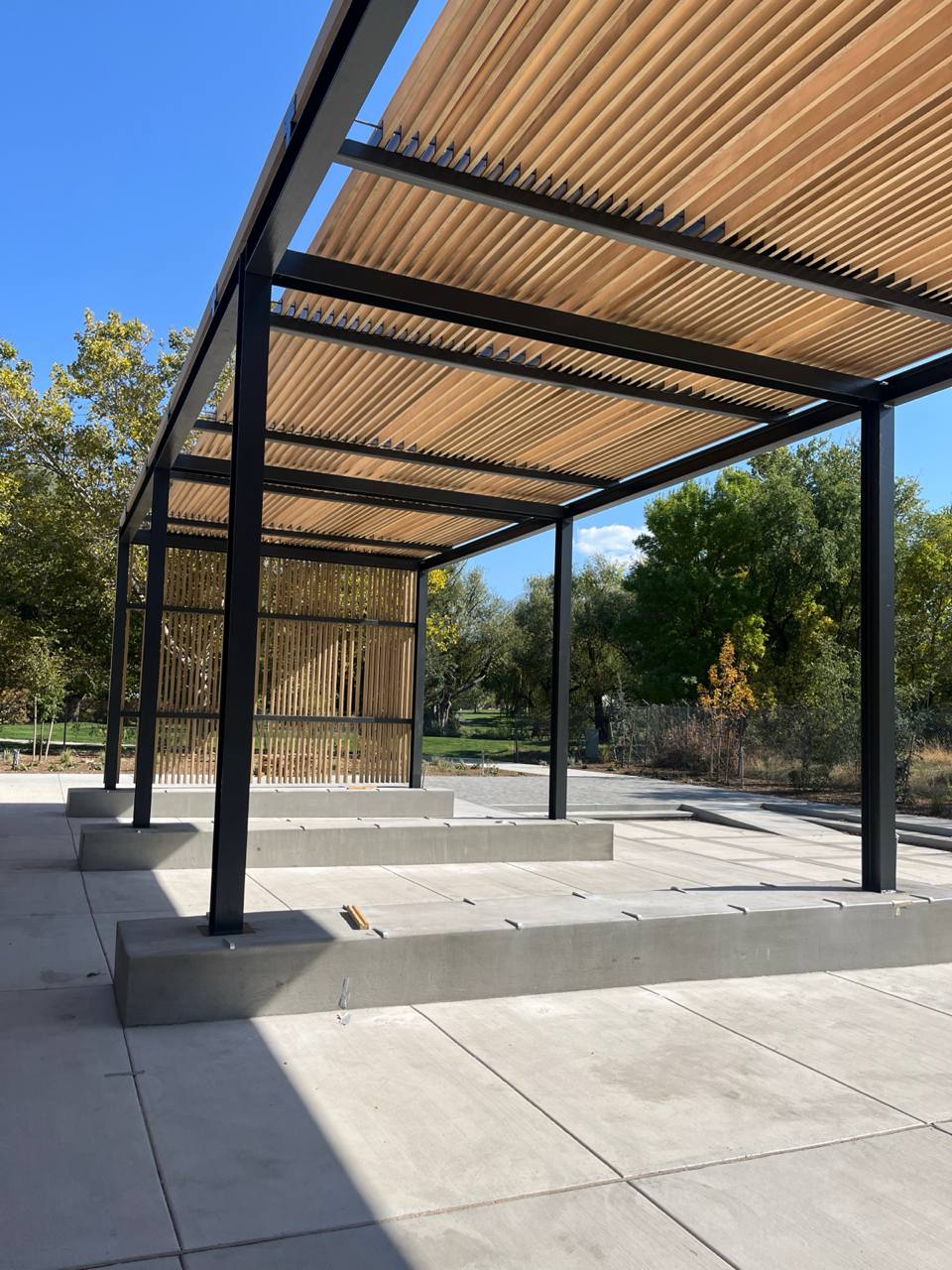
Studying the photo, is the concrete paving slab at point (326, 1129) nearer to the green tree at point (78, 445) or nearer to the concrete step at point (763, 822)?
the concrete step at point (763, 822)

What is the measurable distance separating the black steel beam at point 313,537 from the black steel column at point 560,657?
2823 millimetres

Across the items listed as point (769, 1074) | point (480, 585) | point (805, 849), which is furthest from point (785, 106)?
point (480, 585)

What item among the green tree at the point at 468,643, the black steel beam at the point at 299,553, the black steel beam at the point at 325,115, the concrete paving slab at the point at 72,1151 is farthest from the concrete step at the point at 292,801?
the green tree at the point at 468,643

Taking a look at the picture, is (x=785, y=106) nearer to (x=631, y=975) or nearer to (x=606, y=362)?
(x=606, y=362)

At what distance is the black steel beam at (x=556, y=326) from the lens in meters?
5.72

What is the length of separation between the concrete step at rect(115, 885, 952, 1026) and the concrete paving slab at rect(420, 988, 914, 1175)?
207mm

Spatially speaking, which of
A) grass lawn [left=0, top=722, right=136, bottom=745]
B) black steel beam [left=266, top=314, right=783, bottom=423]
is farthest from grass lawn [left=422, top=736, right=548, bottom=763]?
black steel beam [left=266, top=314, right=783, bottom=423]

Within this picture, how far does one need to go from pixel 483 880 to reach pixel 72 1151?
6.22 metres

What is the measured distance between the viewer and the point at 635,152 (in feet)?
15.2

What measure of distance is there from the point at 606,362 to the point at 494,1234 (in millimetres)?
5552

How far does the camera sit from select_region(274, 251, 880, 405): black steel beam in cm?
572

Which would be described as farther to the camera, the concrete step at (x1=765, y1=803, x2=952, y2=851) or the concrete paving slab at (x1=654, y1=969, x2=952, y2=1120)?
the concrete step at (x1=765, y1=803, x2=952, y2=851)

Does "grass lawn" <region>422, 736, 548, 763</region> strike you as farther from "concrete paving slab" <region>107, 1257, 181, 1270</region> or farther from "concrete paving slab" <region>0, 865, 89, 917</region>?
"concrete paving slab" <region>107, 1257, 181, 1270</region>

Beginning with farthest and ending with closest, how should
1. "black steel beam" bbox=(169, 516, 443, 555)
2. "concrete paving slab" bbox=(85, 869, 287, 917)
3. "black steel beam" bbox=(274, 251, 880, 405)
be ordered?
"black steel beam" bbox=(169, 516, 443, 555) < "concrete paving slab" bbox=(85, 869, 287, 917) < "black steel beam" bbox=(274, 251, 880, 405)
